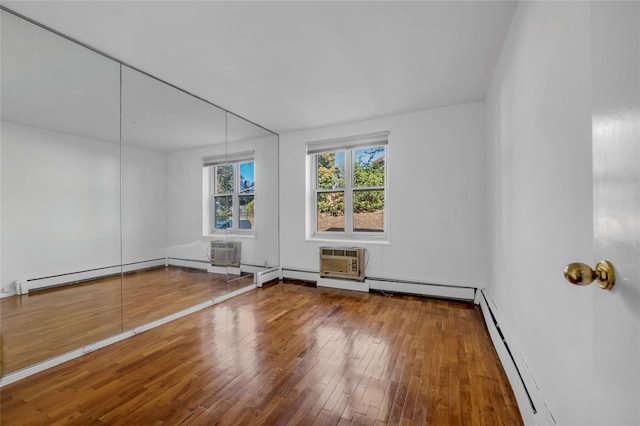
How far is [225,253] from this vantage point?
12.8 feet

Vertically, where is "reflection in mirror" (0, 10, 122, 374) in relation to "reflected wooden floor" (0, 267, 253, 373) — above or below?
above

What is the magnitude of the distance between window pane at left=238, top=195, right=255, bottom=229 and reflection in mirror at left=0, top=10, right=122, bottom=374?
180cm

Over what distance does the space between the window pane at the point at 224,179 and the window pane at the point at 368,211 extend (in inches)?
81.9

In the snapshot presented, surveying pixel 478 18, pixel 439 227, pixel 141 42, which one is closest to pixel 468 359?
pixel 439 227

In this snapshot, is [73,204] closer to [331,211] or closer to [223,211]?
[223,211]

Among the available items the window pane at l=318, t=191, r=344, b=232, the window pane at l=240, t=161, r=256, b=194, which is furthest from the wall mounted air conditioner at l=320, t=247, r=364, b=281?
the window pane at l=240, t=161, r=256, b=194

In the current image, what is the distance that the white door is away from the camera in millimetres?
556

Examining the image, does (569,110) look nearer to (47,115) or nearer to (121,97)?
(121,97)

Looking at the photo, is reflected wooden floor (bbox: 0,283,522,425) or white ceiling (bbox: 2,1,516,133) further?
white ceiling (bbox: 2,1,516,133)

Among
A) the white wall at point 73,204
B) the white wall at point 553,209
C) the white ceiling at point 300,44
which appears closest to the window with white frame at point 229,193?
the white wall at point 73,204

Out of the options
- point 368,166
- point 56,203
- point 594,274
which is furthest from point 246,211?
point 594,274

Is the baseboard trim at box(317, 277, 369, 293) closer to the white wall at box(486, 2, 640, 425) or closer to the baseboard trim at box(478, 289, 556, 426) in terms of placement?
the baseboard trim at box(478, 289, 556, 426)

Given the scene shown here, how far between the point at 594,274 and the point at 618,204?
171mm

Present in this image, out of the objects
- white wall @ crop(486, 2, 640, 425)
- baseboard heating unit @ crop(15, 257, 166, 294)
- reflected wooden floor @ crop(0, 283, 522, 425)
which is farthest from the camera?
baseboard heating unit @ crop(15, 257, 166, 294)
